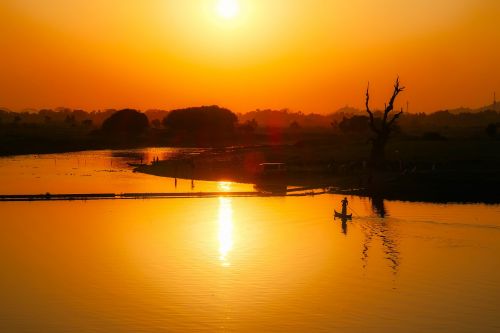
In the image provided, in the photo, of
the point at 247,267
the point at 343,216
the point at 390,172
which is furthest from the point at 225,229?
the point at 390,172

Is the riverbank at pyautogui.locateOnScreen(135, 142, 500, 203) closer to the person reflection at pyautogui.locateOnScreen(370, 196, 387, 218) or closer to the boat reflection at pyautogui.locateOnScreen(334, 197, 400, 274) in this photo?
the person reflection at pyautogui.locateOnScreen(370, 196, 387, 218)

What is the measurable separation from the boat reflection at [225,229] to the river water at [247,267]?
0.36 feet

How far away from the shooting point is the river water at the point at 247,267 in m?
26.5

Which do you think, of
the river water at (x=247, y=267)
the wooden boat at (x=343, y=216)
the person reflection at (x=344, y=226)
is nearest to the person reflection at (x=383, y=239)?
the river water at (x=247, y=267)

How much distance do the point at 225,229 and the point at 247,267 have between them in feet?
38.9

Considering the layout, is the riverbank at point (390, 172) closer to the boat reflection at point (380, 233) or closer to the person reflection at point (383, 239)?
the boat reflection at point (380, 233)

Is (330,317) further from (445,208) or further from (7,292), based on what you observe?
(445,208)

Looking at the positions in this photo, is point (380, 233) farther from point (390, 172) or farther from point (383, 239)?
point (390, 172)

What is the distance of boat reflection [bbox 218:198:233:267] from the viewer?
38.4 metres

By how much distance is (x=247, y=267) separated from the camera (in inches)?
1395

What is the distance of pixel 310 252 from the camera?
3938 cm

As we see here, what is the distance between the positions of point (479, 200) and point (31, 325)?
1834 inches

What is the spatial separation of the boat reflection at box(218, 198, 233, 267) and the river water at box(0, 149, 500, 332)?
110 millimetres

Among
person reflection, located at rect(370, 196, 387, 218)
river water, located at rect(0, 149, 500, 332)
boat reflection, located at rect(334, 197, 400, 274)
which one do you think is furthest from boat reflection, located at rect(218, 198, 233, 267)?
person reflection, located at rect(370, 196, 387, 218)
